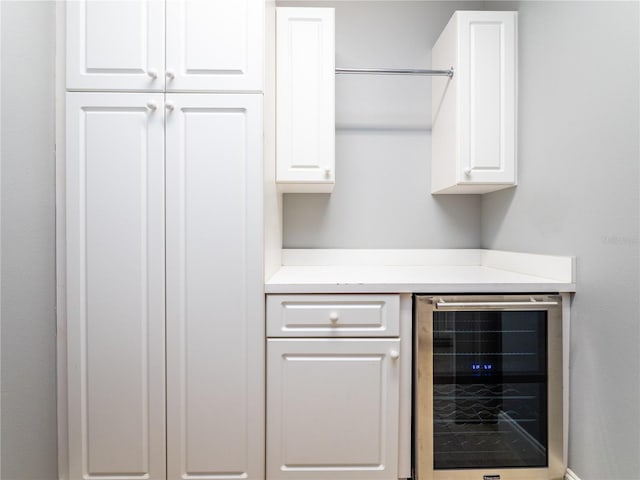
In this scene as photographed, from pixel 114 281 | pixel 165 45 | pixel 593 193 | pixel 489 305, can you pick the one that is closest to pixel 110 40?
pixel 165 45

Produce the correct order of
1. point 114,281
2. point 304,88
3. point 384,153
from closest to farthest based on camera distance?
point 114,281 < point 304,88 < point 384,153

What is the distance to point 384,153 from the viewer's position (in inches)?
85.4

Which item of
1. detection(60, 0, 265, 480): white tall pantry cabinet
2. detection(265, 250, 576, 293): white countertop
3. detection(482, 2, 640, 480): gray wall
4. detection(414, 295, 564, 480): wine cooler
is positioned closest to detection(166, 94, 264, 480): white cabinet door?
detection(60, 0, 265, 480): white tall pantry cabinet

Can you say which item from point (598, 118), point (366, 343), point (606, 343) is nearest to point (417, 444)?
point (366, 343)

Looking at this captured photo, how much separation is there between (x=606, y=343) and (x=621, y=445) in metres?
0.32

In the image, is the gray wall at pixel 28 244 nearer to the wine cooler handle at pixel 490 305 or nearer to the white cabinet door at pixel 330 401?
the white cabinet door at pixel 330 401

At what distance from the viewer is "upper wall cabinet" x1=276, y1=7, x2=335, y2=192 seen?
178cm

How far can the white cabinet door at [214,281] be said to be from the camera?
4.70ft

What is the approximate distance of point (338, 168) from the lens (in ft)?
7.09

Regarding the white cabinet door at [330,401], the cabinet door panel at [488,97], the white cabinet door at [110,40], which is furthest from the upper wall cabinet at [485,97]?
the white cabinet door at [110,40]

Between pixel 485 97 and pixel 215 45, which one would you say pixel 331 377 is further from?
pixel 485 97

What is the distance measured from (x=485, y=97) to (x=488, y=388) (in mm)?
1302

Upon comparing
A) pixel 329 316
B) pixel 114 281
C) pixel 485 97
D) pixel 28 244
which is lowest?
pixel 329 316

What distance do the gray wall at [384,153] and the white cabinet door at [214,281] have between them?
0.73 m
